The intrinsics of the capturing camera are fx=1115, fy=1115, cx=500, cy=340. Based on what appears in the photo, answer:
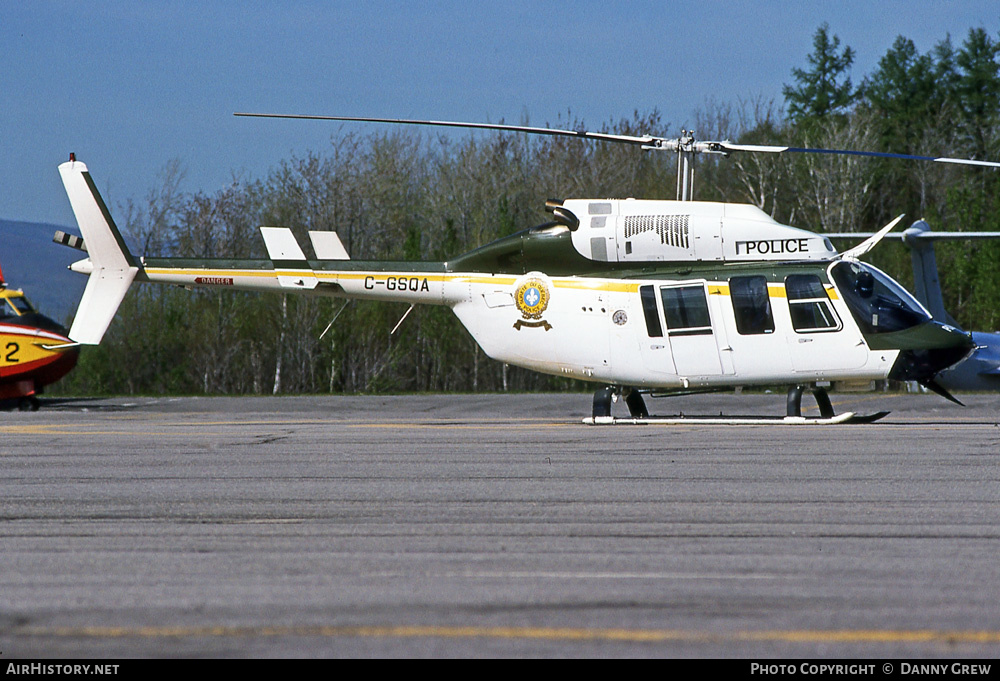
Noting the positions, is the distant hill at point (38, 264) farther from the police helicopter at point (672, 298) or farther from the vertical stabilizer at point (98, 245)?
the police helicopter at point (672, 298)

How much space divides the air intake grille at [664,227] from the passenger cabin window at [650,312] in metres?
0.76

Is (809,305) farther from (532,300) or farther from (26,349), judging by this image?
(26,349)

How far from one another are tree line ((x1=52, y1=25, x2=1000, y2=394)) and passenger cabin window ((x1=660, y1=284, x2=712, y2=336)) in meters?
11.8

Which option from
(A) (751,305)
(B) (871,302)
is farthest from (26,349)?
(B) (871,302)

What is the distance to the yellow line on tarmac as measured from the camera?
4789 millimetres

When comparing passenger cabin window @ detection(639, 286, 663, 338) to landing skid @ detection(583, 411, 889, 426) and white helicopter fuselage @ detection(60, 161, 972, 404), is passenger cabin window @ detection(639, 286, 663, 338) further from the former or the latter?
landing skid @ detection(583, 411, 889, 426)

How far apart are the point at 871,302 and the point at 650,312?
3.11 m

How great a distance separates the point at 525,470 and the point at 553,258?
660 cm

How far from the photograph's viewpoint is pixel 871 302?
616 inches

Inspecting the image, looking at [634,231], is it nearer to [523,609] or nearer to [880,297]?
[880,297]

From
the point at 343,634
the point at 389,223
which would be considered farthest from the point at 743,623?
the point at 389,223

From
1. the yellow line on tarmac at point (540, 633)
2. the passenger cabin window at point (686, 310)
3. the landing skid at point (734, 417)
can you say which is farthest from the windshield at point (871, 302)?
the yellow line on tarmac at point (540, 633)

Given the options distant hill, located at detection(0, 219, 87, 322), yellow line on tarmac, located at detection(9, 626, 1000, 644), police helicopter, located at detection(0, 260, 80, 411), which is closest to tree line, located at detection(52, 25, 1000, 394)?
police helicopter, located at detection(0, 260, 80, 411)

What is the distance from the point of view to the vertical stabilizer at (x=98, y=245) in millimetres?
18500
